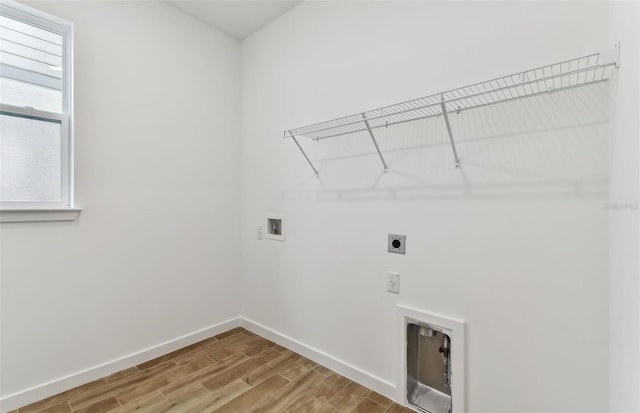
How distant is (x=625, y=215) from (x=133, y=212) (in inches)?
101

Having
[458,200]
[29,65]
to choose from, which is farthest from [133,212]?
[458,200]

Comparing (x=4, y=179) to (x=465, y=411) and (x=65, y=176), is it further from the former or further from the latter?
(x=465, y=411)

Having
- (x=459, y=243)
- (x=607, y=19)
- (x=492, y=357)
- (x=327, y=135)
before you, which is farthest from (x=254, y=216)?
(x=607, y=19)

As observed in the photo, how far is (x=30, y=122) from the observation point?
5.68 feet

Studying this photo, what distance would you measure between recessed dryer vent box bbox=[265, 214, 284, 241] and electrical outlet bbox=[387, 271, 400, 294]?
0.98 meters

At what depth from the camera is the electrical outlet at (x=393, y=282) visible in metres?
1.71

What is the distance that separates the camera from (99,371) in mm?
1914

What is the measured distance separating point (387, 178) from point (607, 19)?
1096mm

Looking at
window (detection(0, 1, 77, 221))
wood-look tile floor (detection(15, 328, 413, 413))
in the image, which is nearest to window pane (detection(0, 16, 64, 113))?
window (detection(0, 1, 77, 221))

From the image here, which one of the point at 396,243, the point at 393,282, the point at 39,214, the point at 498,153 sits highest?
the point at 498,153

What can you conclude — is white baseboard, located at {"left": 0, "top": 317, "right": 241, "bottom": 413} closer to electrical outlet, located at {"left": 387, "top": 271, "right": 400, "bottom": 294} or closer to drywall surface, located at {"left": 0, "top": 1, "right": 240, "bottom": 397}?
drywall surface, located at {"left": 0, "top": 1, "right": 240, "bottom": 397}

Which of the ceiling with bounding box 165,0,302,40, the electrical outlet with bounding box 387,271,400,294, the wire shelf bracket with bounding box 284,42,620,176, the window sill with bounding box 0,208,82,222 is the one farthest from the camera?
the ceiling with bounding box 165,0,302,40

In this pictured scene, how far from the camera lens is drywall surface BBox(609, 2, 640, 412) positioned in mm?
781

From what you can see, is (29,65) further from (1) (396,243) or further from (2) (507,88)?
(2) (507,88)
